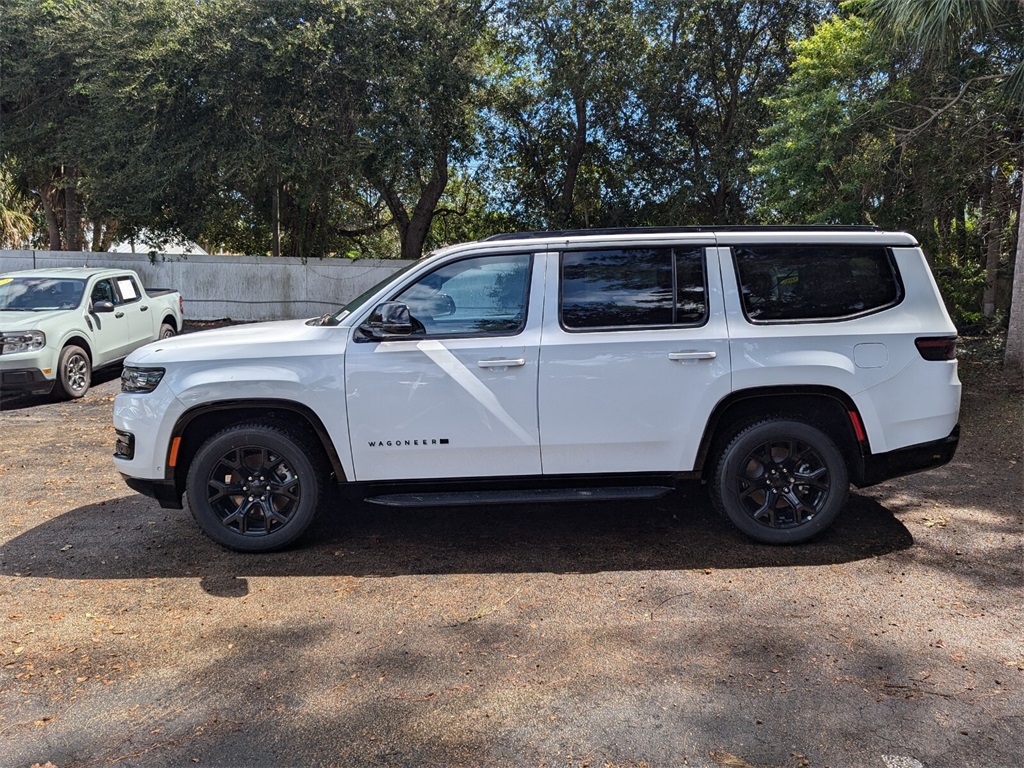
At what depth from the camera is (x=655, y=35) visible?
17562 mm

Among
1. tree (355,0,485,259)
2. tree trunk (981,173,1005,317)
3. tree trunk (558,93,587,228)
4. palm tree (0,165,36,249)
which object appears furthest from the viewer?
palm tree (0,165,36,249)

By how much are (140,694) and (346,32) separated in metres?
15.8

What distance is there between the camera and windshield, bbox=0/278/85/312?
10.3 metres

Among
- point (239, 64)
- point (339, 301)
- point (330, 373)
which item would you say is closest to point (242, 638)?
point (330, 373)

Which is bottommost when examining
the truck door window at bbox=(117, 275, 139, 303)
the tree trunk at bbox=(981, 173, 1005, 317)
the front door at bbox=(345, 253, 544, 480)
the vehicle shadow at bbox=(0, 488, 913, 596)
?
the vehicle shadow at bbox=(0, 488, 913, 596)

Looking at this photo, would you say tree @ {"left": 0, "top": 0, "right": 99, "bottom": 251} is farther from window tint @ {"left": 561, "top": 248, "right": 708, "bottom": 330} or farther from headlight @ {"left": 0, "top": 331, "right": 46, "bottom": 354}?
window tint @ {"left": 561, "top": 248, "right": 708, "bottom": 330}

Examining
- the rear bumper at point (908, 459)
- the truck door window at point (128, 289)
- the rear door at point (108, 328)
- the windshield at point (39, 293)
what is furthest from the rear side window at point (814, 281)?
the truck door window at point (128, 289)

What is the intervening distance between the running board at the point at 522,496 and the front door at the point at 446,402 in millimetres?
121

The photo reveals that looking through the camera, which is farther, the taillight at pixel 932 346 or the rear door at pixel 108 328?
the rear door at pixel 108 328

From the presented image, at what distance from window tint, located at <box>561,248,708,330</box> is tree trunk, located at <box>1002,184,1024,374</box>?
6976 millimetres

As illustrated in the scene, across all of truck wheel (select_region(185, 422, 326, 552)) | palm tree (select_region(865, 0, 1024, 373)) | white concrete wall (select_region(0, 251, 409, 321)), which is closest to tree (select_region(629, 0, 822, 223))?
palm tree (select_region(865, 0, 1024, 373))

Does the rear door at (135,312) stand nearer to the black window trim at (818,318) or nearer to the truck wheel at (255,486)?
the truck wheel at (255,486)

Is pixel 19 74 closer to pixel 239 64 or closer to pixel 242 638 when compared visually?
pixel 239 64

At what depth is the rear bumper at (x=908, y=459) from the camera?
187 inches
